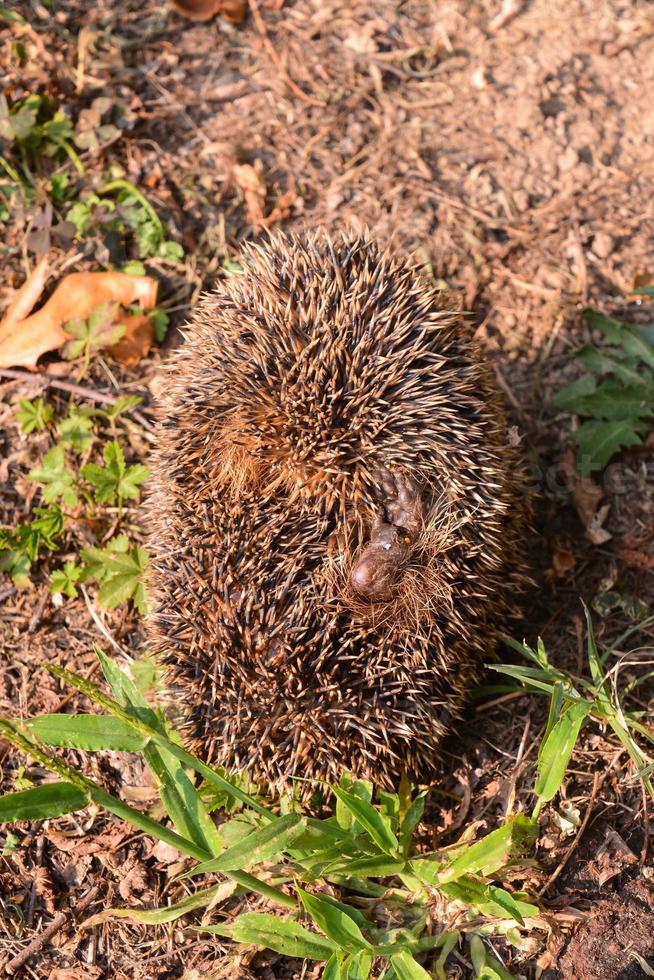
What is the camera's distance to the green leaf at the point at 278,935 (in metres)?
3.50

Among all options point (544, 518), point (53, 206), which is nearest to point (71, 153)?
point (53, 206)

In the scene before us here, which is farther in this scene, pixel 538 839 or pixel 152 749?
pixel 538 839

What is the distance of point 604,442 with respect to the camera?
4.93m

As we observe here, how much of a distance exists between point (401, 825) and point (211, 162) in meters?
4.46

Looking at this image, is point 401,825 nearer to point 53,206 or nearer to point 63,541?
point 63,541

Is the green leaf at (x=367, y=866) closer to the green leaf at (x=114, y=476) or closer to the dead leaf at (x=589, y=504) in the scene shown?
the dead leaf at (x=589, y=504)

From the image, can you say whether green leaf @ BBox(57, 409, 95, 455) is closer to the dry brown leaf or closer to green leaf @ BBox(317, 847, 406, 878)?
the dry brown leaf

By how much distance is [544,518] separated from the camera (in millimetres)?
5066

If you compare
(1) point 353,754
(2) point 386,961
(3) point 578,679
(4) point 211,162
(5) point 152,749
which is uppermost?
(4) point 211,162

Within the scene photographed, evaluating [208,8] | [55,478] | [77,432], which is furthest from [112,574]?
[208,8]

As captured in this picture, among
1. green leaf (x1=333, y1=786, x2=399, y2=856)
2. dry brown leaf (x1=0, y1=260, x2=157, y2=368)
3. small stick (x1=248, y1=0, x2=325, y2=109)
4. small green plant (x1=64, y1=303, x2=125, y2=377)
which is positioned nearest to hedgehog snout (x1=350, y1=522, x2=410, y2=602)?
green leaf (x1=333, y1=786, x2=399, y2=856)

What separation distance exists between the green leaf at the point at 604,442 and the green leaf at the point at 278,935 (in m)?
2.78

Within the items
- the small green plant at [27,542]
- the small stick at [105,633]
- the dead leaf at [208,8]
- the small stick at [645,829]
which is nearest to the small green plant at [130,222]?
the dead leaf at [208,8]

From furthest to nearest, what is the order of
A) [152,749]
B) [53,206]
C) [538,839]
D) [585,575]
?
[53,206] < [585,575] < [538,839] < [152,749]
